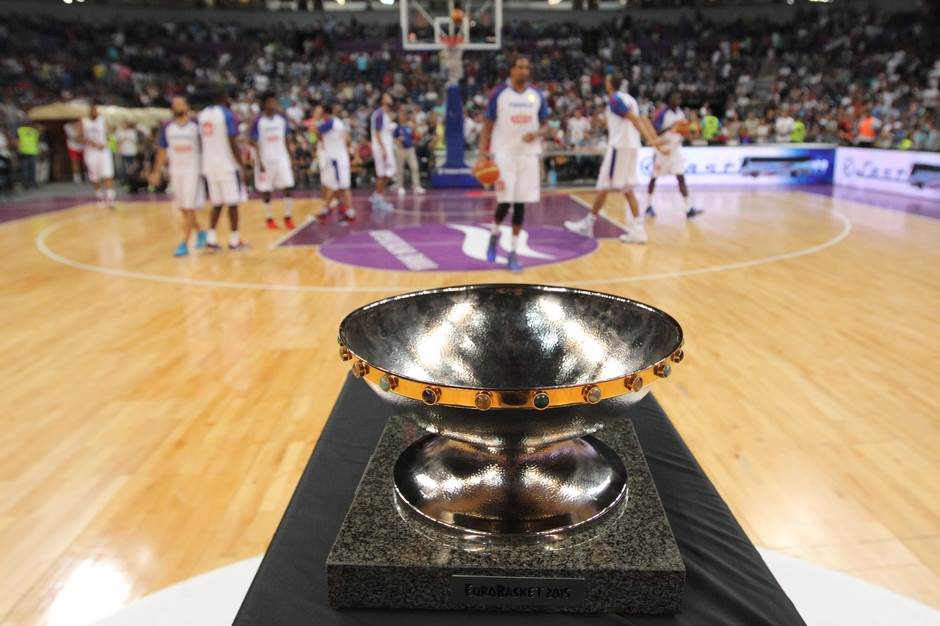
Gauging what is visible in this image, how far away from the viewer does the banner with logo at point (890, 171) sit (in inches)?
468

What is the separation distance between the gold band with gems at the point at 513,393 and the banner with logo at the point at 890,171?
43.4ft

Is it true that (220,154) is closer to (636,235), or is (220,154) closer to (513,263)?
(513,263)

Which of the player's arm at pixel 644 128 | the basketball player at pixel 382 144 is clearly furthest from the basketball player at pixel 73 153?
the player's arm at pixel 644 128

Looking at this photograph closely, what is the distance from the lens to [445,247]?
8086 millimetres

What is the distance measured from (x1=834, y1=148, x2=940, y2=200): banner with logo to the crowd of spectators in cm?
319

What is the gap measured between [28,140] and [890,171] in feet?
57.5

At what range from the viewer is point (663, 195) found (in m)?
13.0

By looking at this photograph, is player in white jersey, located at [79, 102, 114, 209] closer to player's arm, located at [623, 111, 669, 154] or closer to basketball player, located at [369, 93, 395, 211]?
basketball player, located at [369, 93, 395, 211]

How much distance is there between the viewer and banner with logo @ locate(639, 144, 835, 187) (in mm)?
14375

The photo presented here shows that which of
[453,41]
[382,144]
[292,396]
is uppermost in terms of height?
[453,41]

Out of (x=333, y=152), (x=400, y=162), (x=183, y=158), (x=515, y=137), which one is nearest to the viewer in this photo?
(x=515, y=137)

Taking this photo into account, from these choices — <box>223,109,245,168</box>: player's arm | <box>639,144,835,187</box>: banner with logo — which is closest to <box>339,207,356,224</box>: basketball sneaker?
<box>223,109,245,168</box>: player's arm

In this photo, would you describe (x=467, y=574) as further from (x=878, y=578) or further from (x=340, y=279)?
(x=340, y=279)

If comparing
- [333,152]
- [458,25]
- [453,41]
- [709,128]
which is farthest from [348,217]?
[709,128]
